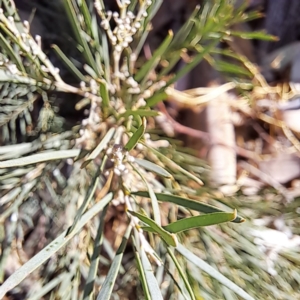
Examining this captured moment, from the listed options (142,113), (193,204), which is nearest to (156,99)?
(142,113)

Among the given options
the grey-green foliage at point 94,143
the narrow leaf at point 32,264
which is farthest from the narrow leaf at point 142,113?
the narrow leaf at point 32,264

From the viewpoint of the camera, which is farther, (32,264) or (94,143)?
(94,143)

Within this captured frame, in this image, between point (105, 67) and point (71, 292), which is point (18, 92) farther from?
point (71, 292)

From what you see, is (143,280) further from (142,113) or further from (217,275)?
(142,113)

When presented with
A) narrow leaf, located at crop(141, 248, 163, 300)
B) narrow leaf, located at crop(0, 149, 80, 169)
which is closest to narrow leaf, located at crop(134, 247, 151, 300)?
narrow leaf, located at crop(141, 248, 163, 300)

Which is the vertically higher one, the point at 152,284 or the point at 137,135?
the point at 137,135

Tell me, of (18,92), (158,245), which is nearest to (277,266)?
(158,245)

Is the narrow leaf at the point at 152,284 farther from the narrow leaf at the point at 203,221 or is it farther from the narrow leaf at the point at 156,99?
the narrow leaf at the point at 156,99

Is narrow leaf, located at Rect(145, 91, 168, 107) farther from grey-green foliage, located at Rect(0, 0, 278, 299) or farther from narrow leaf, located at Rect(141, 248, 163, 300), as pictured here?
narrow leaf, located at Rect(141, 248, 163, 300)
